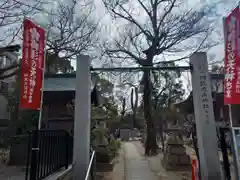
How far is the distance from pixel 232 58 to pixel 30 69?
4705mm

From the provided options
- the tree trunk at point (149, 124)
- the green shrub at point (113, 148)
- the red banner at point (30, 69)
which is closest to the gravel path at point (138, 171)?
the green shrub at point (113, 148)

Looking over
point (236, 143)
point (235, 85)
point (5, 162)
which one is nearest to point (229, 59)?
point (235, 85)

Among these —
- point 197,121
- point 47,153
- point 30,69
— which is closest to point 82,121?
point 47,153

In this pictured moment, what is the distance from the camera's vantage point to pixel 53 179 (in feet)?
16.1

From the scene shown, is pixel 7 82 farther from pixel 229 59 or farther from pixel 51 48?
pixel 229 59

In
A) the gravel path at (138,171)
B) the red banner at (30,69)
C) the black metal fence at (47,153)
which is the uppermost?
the red banner at (30,69)

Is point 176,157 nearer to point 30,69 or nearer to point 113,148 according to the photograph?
point 113,148

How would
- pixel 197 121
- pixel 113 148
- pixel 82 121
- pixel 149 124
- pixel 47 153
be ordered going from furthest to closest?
pixel 149 124
pixel 113 148
pixel 197 121
pixel 82 121
pixel 47 153

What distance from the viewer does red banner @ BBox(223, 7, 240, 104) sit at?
4.93m

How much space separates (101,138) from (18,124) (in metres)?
6.48

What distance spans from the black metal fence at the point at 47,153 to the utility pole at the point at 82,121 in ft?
1.75

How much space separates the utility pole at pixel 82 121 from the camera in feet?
18.3

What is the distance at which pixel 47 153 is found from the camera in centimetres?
509

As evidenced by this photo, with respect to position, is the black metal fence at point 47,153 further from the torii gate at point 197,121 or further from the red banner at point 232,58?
the red banner at point 232,58
